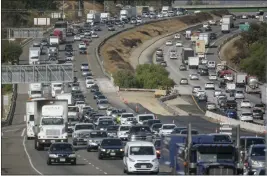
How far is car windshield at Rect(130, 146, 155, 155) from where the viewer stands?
46.3 m

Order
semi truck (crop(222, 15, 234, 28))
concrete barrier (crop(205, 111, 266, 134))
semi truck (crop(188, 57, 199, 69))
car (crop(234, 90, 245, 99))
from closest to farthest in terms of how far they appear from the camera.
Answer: concrete barrier (crop(205, 111, 266, 134)) < car (crop(234, 90, 245, 99)) < semi truck (crop(188, 57, 199, 69)) < semi truck (crop(222, 15, 234, 28))

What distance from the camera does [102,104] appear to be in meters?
108

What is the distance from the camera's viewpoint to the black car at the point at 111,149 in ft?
181

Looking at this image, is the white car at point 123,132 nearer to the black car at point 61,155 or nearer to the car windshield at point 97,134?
the car windshield at point 97,134

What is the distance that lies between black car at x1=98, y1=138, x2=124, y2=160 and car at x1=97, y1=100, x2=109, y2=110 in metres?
50.1

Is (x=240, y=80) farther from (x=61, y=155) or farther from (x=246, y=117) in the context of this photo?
(x=61, y=155)

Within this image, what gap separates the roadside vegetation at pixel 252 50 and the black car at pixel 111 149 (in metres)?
83.9

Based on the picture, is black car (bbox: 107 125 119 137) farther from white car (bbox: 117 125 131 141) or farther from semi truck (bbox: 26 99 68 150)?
semi truck (bbox: 26 99 68 150)

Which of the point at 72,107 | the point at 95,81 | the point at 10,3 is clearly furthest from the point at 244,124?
the point at 10,3

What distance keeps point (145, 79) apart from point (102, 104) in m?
30.0

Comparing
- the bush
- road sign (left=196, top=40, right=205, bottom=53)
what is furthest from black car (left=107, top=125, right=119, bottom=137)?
road sign (left=196, top=40, right=205, bottom=53)

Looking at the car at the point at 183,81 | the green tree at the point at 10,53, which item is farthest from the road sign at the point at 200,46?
the green tree at the point at 10,53

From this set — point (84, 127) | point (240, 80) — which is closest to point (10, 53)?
point (240, 80)

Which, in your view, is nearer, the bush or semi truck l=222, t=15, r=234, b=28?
the bush
